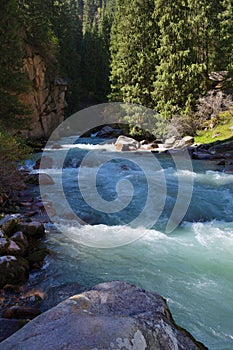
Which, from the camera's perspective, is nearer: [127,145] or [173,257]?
[173,257]

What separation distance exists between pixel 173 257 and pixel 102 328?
13.6 ft

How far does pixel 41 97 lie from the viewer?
2747cm

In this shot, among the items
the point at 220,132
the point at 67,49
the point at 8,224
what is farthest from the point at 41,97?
the point at 8,224

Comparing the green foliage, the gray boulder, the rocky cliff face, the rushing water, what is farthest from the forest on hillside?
Answer: the green foliage

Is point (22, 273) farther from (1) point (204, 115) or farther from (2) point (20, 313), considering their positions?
(1) point (204, 115)

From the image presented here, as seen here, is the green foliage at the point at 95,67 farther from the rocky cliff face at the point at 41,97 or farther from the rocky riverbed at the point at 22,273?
the rocky riverbed at the point at 22,273

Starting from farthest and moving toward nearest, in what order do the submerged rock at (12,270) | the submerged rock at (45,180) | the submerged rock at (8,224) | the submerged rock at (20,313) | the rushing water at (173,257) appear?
the submerged rock at (45,180) < the submerged rock at (8,224) < the submerged rock at (12,270) < the rushing water at (173,257) < the submerged rock at (20,313)

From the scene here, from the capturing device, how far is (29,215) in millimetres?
8492

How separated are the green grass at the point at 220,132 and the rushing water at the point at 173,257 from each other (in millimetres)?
10346

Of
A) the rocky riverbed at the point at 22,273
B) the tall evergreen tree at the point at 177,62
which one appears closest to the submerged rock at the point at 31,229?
the rocky riverbed at the point at 22,273

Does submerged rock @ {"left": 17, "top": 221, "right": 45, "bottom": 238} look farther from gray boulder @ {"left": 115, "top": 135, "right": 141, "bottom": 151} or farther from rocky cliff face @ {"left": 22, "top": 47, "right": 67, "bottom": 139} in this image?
rocky cliff face @ {"left": 22, "top": 47, "right": 67, "bottom": 139}

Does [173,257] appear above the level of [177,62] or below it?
below

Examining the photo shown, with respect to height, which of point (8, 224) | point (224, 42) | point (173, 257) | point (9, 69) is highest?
point (224, 42)

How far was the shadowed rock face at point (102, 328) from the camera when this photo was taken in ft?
6.90
